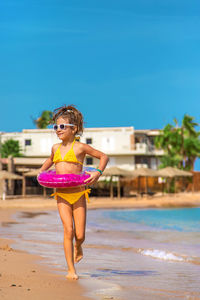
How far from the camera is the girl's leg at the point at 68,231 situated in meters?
4.45

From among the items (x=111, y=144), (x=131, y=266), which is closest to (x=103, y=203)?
(x=131, y=266)

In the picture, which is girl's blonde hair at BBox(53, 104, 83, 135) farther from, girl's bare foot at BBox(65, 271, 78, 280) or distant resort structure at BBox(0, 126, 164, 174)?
distant resort structure at BBox(0, 126, 164, 174)

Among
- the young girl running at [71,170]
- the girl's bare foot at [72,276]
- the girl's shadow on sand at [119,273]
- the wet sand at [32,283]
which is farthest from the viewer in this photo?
the girl's shadow on sand at [119,273]

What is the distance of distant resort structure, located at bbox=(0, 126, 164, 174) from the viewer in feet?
171

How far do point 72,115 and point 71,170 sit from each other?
0.58m

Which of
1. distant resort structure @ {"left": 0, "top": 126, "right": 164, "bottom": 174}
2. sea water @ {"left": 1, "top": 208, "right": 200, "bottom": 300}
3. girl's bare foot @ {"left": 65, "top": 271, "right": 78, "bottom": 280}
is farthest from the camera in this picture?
distant resort structure @ {"left": 0, "top": 126, "right": 164, "bottom": 174}

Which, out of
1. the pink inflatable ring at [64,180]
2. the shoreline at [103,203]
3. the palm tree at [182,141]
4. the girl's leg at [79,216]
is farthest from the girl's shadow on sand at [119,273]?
the palm tree at [182,141]

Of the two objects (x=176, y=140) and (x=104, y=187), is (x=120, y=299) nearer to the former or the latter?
(x=104, y=187)

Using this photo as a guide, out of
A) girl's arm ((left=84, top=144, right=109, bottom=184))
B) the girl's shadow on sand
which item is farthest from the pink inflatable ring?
the girl's shadow on sand

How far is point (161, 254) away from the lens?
23.8 ft

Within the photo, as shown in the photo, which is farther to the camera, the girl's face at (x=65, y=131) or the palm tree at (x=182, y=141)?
the palm tree at (x=182, y=141)

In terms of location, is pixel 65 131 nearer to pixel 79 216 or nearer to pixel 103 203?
pixel 79 216

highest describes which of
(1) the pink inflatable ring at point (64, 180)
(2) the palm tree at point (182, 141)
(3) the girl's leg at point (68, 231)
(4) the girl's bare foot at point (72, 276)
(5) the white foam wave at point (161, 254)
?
(2) the palm tree at point (182, 141)

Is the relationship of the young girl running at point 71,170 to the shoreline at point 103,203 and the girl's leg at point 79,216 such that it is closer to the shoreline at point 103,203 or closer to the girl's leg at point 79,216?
the girl's leg at point 79,216
